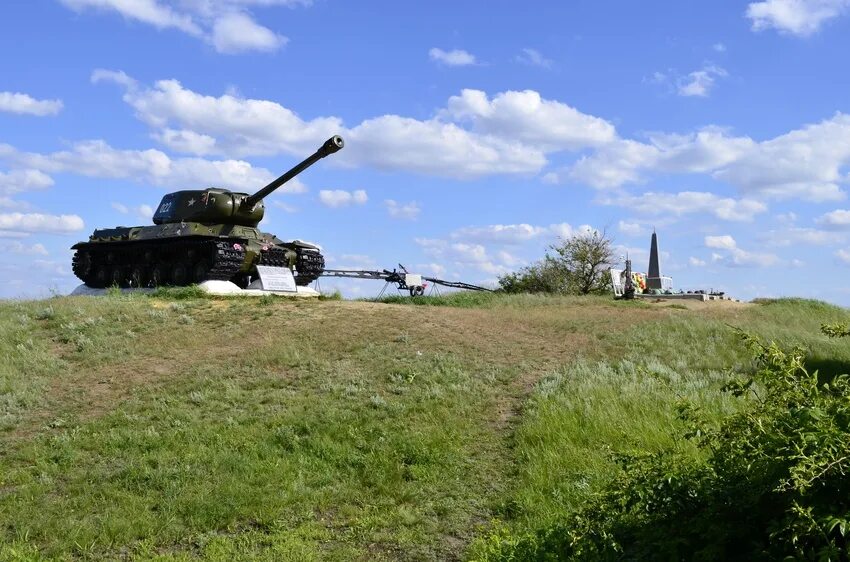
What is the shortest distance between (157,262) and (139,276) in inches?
32.0

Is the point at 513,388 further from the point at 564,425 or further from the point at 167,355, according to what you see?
the point at 167,355

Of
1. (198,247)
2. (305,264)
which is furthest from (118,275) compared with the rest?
(305,264)

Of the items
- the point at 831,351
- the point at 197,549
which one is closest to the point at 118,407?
the point at 197,549

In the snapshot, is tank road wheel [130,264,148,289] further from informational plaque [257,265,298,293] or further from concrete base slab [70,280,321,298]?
informational plaque [257,265,298,293]

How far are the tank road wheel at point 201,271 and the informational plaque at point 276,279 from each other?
142cm

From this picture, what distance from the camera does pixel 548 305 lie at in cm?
1905

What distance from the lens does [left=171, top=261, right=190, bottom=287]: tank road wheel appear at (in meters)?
20.7

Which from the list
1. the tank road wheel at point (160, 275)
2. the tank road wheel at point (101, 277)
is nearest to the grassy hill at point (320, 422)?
the tank road wheel at point (160, 275)

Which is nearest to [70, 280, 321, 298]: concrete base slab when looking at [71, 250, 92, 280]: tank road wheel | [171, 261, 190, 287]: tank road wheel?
[171, 261, 190, 287]: tank road wheel

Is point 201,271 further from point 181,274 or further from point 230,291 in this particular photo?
point 230,291

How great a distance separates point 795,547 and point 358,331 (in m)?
10.5

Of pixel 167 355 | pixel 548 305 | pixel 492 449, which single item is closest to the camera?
pixel 492 449

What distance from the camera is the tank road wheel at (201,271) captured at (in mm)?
20062

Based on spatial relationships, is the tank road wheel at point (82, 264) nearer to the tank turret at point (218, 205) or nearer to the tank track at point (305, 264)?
the tank turret at point (218, 205)
